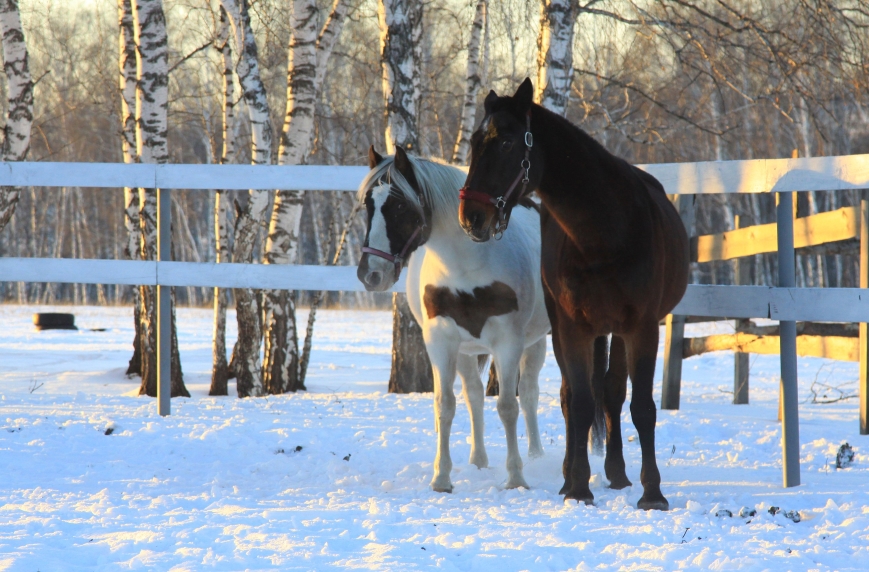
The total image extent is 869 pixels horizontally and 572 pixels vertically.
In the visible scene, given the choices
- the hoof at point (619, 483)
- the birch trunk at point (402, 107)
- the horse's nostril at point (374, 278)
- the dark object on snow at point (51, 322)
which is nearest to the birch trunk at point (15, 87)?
the birch trunk at point (402, 107)

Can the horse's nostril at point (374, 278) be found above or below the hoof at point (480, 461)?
above

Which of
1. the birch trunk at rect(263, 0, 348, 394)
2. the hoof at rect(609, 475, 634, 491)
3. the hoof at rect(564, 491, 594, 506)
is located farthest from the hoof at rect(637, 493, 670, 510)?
the birch trunk at rect(263, 0, 348, 394)

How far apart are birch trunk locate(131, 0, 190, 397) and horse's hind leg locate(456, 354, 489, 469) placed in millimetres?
4309

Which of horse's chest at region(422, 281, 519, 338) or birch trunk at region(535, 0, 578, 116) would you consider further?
birch trunk at region(535, 0, 578, 116)

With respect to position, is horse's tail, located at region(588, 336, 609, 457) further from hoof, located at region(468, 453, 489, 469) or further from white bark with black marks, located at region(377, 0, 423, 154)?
white bark with black marks, located at region(377, 0, 423, 154)

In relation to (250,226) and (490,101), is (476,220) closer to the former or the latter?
(490,101)

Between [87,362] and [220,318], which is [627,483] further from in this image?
[87,362]

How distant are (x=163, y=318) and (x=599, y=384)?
3.16 metres

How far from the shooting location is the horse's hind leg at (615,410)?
395 cm

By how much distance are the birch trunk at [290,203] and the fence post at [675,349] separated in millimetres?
3877

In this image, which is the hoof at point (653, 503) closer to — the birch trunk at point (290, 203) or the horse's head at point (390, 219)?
the horse's head at point (390, 219)

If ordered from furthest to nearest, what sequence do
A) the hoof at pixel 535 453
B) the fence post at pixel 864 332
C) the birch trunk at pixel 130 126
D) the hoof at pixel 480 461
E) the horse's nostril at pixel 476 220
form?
1. the birch trunk at pixel 130 126
2. the fence post at pixel 864 332
3. the hoof at pixel 535 453
4. the hoof at pixel 480 461
5. the horse's nostril at pixel 476 220

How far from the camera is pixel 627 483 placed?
394cm

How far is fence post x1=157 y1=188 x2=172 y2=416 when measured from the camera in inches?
219
